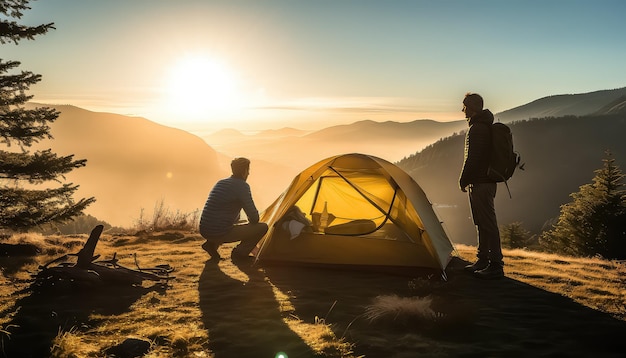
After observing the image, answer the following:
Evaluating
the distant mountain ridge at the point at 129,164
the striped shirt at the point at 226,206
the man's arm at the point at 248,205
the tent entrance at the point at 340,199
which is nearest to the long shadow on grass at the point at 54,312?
the striped shirt at the point at 226,206

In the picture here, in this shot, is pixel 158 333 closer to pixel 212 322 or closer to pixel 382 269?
pixel 212 322

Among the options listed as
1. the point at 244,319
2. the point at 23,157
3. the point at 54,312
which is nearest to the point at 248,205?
the point at 244,319

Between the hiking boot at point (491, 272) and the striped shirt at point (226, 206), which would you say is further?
the striped shirt at point (226, 206)

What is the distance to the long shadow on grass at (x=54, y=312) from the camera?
428 centimetres

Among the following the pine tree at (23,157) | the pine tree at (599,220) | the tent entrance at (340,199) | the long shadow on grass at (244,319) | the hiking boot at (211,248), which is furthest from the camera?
the pine tree at (599,220)

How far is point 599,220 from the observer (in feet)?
108

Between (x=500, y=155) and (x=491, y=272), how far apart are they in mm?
1887

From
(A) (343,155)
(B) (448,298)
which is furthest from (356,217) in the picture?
(B) (448,298)

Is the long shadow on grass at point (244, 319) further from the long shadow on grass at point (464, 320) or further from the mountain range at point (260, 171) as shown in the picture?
the mountain range at point (260, 171)

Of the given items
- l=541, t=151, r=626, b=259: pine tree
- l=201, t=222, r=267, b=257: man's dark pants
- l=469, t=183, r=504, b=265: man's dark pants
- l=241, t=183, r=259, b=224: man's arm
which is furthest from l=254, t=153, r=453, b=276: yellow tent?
l=541, t=151, r=626, b=259: pine tree

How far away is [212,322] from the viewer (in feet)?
16.6

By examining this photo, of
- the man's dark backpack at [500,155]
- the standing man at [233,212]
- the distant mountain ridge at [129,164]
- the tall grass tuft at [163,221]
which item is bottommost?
the distant mountain ridge at [129,164]

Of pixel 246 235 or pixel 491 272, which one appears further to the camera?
pixel 246 235

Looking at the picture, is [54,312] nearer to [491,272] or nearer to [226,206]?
[226,206]
